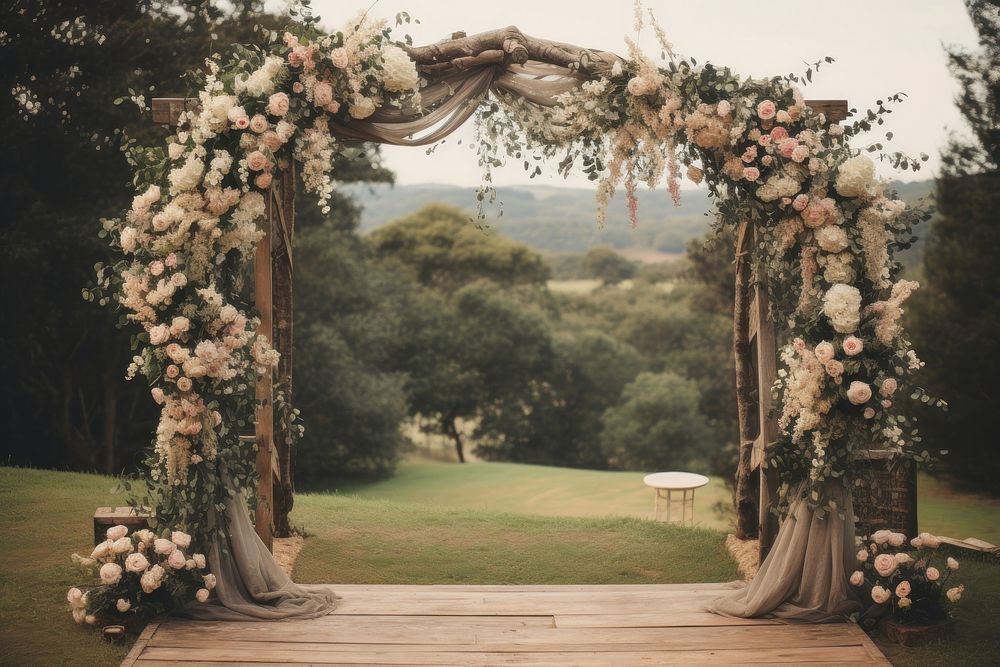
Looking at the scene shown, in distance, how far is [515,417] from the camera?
2045 cm

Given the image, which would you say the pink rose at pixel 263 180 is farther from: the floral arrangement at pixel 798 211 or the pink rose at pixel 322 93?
the floral arrangement at pixel 798 211

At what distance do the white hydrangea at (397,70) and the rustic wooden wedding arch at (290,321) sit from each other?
213 mm

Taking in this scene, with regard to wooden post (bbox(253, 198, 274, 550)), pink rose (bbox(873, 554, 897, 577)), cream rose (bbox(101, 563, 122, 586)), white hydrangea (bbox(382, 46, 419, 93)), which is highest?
white hydrangea (bbox(382, 46, 419, 93))

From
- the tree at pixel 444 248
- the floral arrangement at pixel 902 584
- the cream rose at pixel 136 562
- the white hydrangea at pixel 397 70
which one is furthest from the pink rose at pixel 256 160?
the tree at pixel 444 248

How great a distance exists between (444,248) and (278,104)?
20654mm

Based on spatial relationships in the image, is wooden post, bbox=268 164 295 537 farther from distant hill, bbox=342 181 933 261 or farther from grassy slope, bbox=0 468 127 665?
distant hill, bbox=342 181 933 261

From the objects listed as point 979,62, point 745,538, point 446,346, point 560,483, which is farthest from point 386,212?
point 745,538

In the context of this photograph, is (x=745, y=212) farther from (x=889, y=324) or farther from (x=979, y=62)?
(x=979, y=62)

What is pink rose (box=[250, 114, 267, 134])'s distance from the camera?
4441 millimetres

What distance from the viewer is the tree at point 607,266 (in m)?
31.4

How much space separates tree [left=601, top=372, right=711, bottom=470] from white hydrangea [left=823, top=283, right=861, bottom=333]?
15.1 metres

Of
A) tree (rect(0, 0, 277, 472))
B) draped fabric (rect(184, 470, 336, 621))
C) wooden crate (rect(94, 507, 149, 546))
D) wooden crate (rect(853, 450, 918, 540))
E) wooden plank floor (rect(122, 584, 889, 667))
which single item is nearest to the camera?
wooden plank floor (rect(122, 584, 889, 667))

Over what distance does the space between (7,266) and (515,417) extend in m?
11.9

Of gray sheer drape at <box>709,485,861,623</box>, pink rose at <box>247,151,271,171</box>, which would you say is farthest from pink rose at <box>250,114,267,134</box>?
gray sheer drape at <box>709,485,861,623</box>
